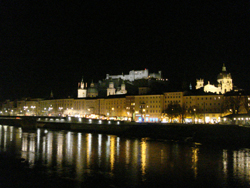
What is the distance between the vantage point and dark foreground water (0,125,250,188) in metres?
15.7

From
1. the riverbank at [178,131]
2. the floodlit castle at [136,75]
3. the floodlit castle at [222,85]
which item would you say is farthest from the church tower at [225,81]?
the riverbank at [178,131]

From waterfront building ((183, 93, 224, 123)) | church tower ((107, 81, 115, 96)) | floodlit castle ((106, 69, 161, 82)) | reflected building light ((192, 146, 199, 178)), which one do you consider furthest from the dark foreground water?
floodlit castle ((106, 69, 161, 82))

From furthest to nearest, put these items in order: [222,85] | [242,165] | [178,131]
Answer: [222,85] < [178,131] < [242,165]

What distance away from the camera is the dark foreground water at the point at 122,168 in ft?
51.4

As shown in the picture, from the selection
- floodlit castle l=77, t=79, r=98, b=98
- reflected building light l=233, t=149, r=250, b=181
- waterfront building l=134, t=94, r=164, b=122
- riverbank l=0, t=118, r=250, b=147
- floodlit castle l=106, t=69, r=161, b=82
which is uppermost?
floodlit castle l=106, t=69, r=161, b=82

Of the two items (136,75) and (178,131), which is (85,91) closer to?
(136,75)

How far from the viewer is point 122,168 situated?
18.9 meters

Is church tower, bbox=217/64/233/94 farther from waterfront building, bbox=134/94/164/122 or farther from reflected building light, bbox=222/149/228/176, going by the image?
reflected building light, bbox=222/149/228/176

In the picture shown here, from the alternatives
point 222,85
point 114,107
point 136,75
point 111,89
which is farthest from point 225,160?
point 136,75

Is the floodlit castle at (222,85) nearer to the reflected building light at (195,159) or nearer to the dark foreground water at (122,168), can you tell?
the dark foreground water at (122,168)

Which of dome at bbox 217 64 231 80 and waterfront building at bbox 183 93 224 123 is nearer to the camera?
waterfront building at bbox 183 93 224 123

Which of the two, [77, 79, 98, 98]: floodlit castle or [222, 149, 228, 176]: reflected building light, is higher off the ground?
[77, 79, 98, 98]: floodlit castle

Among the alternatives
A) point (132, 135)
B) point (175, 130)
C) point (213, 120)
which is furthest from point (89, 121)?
point (213, 120)

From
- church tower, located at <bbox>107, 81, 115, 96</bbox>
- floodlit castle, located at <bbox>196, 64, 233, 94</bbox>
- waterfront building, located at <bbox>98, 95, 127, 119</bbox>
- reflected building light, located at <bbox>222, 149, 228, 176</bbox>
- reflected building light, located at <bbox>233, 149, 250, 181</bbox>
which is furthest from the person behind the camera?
church tower, located at <bbox>107, 81, 115, 96</bbox>
